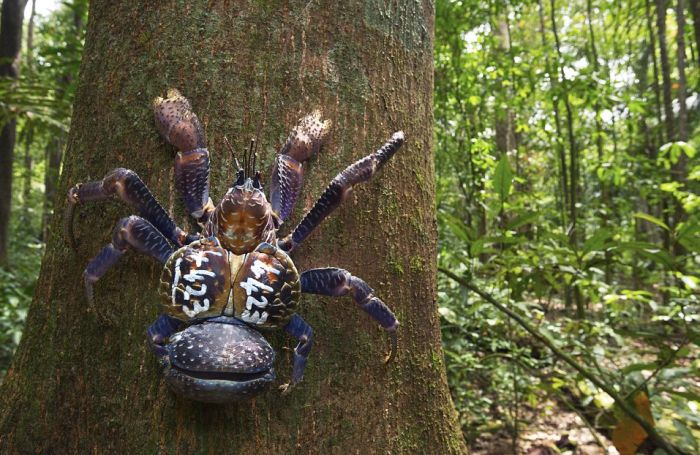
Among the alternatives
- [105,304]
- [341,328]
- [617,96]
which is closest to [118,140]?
[105,304]

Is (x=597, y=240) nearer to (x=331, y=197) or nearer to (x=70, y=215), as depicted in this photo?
(x=331, y=197)

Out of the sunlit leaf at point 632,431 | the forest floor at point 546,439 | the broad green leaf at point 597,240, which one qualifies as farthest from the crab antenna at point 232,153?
the forest floor at point 546,439

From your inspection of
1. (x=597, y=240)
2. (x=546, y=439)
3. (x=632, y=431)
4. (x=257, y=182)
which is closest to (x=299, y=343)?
(x=257, y=182)

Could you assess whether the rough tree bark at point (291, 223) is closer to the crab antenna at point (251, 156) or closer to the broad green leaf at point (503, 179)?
the crab antenna at point (251, 156)

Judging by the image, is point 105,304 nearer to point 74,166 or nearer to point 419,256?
point 74,166

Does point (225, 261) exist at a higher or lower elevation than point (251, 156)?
lower

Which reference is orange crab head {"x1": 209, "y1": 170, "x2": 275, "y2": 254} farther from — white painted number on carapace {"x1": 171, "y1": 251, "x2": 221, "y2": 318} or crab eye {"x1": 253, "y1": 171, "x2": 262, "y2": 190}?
white painted number on carapace {"x1": 171, "y1": 251, "x2": 221, "y2": 318}
